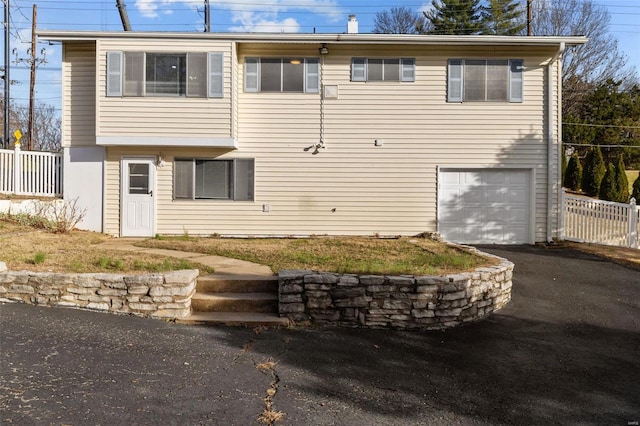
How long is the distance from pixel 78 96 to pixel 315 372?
1067cm

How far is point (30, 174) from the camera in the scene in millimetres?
12523

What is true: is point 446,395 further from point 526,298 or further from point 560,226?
point 560,226

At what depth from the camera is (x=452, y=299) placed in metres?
5.64

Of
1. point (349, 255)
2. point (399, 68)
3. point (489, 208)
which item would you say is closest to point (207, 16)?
point (399, 68)

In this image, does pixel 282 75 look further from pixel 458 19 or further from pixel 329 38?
pixel 458 19

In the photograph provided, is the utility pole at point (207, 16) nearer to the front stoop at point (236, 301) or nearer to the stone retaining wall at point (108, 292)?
the front stoop at point (236, 301)

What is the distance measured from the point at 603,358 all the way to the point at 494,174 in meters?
7.98

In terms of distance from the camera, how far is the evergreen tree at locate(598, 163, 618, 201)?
20.7 m

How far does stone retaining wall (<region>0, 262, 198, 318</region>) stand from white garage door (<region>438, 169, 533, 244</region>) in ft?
27.1

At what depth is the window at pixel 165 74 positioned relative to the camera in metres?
11.4

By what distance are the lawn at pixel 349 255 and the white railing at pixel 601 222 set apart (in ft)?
14.2

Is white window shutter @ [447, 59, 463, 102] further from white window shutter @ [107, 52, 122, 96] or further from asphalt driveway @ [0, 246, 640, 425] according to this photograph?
white window shutter @ [107, 52, 122, 96]

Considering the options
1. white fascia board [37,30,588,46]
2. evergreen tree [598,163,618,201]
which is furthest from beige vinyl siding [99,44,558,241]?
evergreen tree [598,163,618,201]

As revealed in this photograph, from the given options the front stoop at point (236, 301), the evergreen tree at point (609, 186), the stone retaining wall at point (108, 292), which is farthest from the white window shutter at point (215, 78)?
the evergreen tree at point (609, 186)
